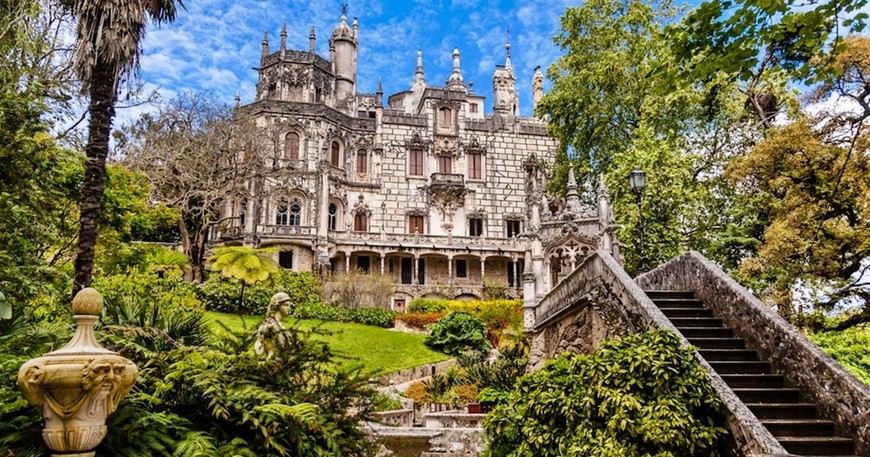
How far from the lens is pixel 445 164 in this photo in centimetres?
4262

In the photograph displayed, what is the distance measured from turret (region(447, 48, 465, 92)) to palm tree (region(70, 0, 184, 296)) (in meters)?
34.9

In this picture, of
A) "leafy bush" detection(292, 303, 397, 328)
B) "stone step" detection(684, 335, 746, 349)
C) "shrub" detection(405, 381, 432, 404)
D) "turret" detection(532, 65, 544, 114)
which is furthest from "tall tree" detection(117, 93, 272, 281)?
"turret" detection(532, 65, 544, 114)

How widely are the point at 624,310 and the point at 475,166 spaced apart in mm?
33716

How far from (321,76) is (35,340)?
3794 cm

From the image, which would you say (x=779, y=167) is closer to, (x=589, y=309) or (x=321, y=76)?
(x=589, y=309)

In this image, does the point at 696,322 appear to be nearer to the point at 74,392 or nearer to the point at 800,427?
the point at 800,427

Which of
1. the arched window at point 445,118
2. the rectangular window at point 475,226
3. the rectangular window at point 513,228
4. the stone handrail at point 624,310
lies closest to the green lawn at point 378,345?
the stone handrail at point 624,310

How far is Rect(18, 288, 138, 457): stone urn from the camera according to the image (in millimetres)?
4137

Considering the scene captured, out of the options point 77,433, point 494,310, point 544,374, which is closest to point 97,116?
point 77,433

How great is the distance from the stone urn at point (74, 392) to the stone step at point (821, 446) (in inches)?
267

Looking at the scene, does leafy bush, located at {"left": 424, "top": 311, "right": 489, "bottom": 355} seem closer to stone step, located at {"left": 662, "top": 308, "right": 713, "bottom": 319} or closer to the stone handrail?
the stone handrail

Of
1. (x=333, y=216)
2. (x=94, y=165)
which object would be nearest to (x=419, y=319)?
(x=333, y=216)

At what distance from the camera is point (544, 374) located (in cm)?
820

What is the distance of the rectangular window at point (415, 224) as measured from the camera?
41.2 metres
